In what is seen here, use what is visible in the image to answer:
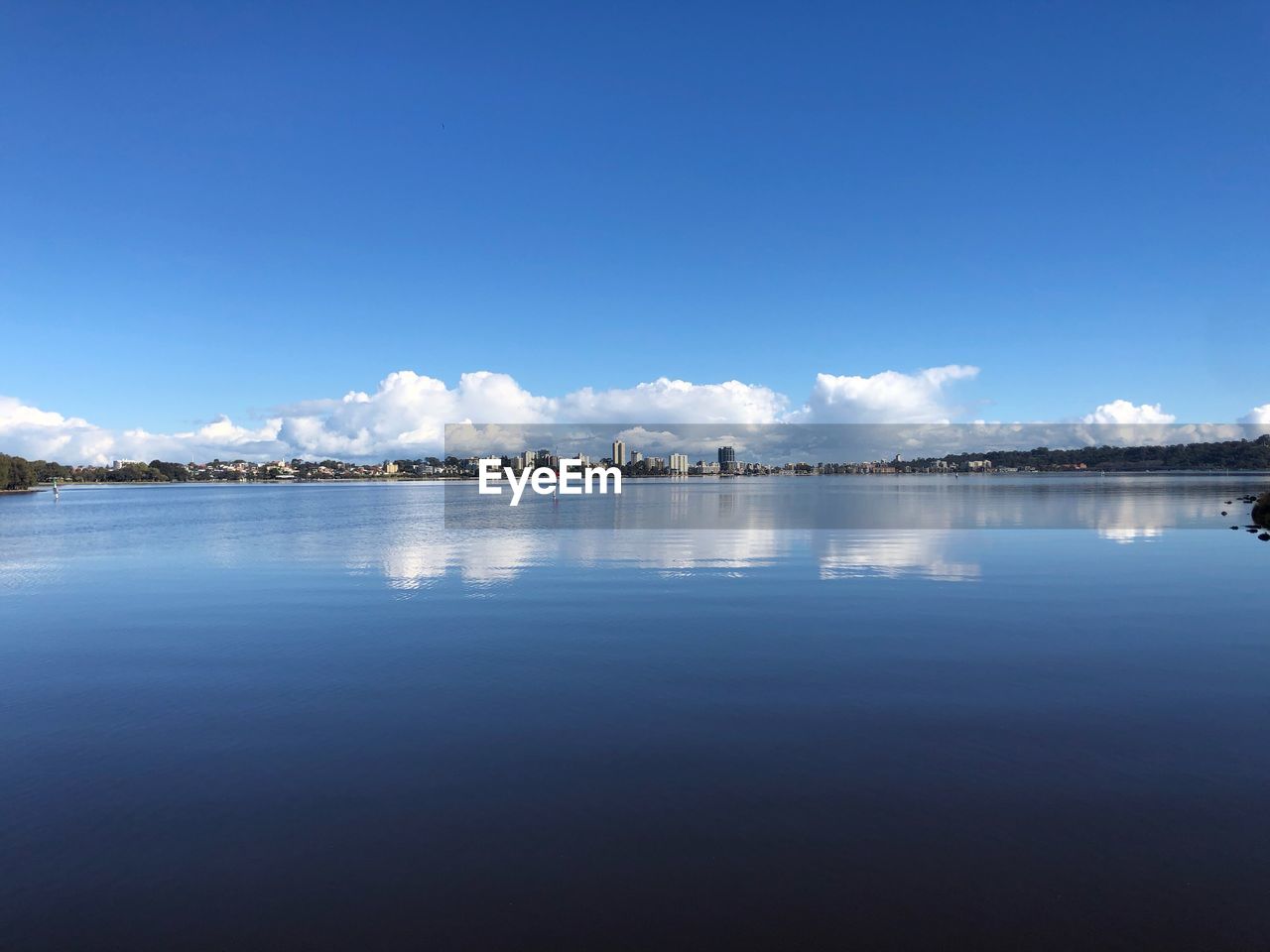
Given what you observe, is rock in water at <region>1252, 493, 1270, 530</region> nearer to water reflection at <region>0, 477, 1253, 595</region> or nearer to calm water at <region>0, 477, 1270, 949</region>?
→ water reflection at <region>0, 477, 1253, 595</region>

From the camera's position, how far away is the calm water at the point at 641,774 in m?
6.25

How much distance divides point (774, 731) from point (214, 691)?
9257 millimetres

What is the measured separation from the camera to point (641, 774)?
888 cm

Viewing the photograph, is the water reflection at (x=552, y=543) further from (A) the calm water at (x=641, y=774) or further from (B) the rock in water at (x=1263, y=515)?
(A) the calm water at (x=641, y=774)

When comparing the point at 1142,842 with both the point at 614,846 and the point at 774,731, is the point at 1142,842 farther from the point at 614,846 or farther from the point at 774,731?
the point at 614,846

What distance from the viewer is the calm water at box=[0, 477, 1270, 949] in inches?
246

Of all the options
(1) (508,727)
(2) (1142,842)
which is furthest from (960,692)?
(1) (508,727)

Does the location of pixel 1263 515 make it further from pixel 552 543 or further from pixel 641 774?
pixel 641 774

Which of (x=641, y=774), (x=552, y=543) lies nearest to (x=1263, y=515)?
(x=552, y=543)

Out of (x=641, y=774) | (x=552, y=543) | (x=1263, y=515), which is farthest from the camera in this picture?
(x=1263, y=515)

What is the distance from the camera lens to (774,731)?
1030 centimetres

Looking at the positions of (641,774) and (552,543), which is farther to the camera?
(552,543)

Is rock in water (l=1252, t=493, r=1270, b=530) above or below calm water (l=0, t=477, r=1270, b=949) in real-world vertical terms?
above

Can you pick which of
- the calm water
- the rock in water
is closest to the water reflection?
the rock in water
